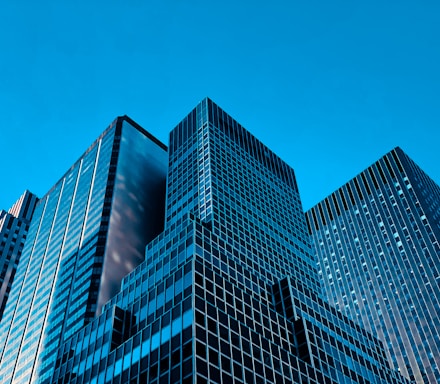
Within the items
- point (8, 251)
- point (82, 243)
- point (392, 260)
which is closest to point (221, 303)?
point (82, 243)

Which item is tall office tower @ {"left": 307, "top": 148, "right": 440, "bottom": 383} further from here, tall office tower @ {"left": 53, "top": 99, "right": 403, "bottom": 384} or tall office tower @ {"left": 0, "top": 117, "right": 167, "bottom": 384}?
tall office tower @ {"left": 0, "top": 117, "right": 167, "bottom": 384}

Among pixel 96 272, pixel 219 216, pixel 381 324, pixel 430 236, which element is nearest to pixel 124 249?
pixel 96 272

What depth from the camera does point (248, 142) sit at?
15075cm

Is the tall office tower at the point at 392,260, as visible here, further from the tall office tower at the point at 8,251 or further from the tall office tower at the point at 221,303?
the tall office tower at the point at 8,251

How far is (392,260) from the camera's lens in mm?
164125

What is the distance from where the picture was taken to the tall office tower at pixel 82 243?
11319 centimetres

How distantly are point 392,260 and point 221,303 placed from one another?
344ft

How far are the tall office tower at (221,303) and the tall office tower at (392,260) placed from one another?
37.8 metres

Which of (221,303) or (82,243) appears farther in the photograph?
(82,243)

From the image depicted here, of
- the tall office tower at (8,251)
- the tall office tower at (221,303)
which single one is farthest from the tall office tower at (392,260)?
the tall office tower at (8,251)

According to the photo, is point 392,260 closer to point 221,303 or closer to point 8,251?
point 221,303

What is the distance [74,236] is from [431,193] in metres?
114

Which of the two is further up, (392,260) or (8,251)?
(8,251)

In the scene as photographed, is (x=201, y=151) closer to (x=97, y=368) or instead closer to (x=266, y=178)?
(x=266, y=178)
